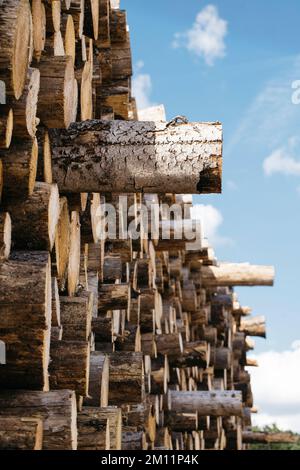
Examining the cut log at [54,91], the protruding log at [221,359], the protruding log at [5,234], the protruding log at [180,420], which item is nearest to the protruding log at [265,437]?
the protruding log at [221,359]

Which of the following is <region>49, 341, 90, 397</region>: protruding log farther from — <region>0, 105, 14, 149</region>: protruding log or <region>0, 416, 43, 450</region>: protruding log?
<region>0, 105, 14, 149</region>: protruding log

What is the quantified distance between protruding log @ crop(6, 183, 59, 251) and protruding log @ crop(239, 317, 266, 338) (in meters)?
9.14

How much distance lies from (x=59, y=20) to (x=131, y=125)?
0.50 meters

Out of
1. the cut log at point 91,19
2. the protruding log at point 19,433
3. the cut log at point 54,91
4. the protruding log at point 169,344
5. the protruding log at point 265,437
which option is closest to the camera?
the protruding log at point 19,433

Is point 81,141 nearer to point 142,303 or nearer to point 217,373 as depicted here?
point 142,303

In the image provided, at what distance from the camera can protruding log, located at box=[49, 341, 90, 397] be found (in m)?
2.48

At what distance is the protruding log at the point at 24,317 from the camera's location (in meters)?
2.11

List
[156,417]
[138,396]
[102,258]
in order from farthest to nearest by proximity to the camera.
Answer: [156,417]
[102,258]
[138,396]

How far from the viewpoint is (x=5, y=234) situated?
2158mm

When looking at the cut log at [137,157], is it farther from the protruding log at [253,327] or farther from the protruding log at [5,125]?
the protruding log at [253,327]

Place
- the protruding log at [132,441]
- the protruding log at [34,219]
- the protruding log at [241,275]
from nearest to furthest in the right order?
the protruding log at [34,219]
the protruding log at [132,441]
the protruding log at [241,275]

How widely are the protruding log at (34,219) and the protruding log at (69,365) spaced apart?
34 centimetres

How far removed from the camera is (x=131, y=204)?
14.6ft

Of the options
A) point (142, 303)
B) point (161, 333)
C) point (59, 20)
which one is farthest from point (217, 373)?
point (59, 20)
